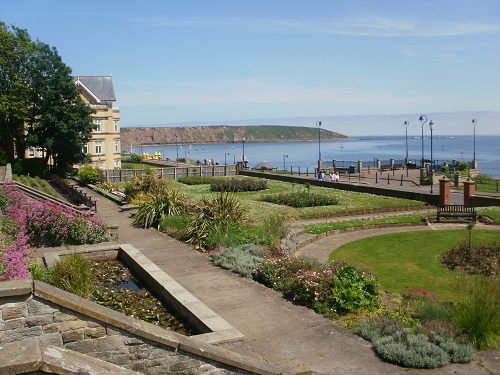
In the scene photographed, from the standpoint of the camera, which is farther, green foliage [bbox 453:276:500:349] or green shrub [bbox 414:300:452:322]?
green shrub [bbox 414:300:452:322]

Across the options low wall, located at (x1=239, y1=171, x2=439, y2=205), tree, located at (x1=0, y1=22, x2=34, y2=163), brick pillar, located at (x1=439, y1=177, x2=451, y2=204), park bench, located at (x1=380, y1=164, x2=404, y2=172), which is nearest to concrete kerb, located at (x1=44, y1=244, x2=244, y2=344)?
brick pillar, located at (x1=439, y1=177, x2=451, y2=204)

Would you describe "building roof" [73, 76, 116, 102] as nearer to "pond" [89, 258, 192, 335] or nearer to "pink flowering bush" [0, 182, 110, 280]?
"pink flowering bush" [0, 182, 110, 280]

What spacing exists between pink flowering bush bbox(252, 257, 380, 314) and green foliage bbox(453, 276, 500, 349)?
189cm

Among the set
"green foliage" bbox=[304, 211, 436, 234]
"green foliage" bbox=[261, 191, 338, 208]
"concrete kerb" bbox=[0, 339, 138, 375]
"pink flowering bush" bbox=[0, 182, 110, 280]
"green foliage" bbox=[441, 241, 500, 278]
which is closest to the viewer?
"concrete kerb" bbox=[0, 339, 138, 375]

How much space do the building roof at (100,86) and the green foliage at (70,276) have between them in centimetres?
5639

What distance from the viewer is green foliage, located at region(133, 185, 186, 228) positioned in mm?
20625

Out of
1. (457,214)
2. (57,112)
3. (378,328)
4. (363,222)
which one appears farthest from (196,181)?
(378,328)

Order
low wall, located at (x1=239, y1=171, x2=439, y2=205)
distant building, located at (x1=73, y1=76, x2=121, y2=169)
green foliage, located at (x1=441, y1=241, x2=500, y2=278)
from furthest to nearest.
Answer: distant building, located at (x1=73, y1=76, x2=121, y2=169)
low wall, located at (x1=239, y1=171, x2=439, y2=205)
green foliage, located at (x1=441, y1=241, x2=500, y2=278)

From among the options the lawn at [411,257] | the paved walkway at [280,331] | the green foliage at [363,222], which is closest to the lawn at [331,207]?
the green foliage at [363,222]

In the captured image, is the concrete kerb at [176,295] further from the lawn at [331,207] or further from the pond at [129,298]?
the lawn at [331,207]

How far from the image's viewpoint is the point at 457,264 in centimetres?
1552

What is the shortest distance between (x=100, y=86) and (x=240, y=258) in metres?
57.3

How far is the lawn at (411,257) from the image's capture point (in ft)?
44.3

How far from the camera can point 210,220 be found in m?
17.7
